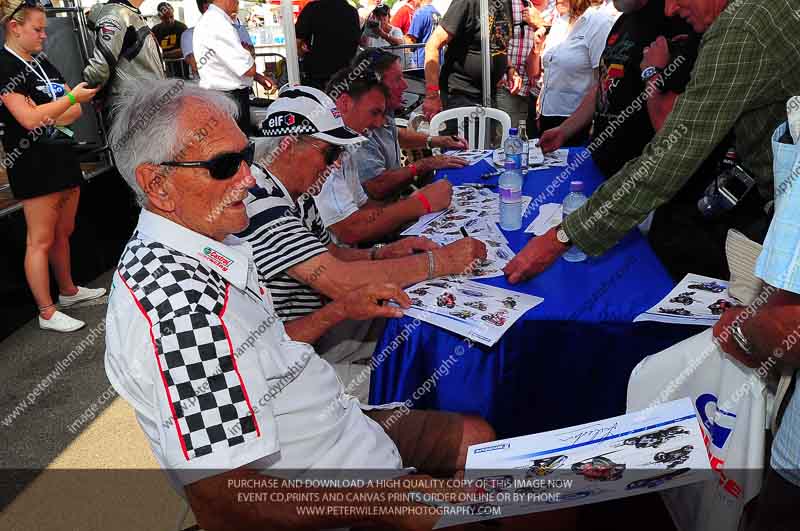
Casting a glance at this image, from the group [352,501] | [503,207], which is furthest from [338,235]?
[352,501]

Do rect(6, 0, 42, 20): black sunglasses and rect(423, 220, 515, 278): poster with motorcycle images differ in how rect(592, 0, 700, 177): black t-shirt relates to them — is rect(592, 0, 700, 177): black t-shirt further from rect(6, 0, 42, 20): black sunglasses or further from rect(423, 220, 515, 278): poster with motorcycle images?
rect(6, 0, 42, 20): black sunglasses

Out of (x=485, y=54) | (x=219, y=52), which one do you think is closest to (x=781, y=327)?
(x=219, y=52)

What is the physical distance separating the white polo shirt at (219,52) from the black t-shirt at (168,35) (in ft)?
11.5

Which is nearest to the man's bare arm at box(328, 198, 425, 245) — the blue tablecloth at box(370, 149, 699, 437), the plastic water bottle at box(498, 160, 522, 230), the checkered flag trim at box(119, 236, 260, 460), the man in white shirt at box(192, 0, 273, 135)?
the plastic water bottle at box(498, 160, 522, 230)

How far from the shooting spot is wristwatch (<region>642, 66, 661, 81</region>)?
8.65 feet

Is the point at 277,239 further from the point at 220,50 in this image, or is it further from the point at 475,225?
the point at 220,50

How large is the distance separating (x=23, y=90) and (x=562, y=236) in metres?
3.02

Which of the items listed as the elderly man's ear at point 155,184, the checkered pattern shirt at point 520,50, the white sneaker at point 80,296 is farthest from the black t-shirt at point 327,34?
the elderly man's ear at point 155,184

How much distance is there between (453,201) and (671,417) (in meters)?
1.78

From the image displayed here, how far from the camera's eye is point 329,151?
196cm

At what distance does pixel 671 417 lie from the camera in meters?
1.06

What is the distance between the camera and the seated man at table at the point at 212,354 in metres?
1.07

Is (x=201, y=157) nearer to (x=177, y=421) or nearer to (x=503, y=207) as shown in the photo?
(x=177, y=421)

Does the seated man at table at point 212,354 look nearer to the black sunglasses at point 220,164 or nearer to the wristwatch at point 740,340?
the black sunglasses at point 220,164
